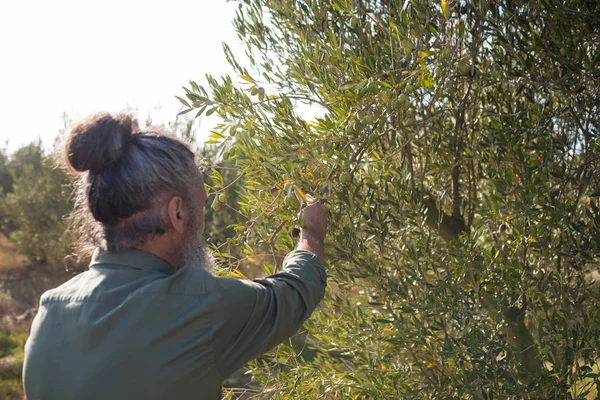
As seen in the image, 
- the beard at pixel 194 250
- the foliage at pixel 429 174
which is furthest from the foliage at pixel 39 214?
the beard at pixel 194 250

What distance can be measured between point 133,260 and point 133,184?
22cm

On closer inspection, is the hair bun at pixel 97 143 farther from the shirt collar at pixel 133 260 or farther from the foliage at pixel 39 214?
the foliage at pixel 39 214

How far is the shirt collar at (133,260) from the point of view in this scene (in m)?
1.79

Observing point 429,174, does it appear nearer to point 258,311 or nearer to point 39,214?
point 258,311

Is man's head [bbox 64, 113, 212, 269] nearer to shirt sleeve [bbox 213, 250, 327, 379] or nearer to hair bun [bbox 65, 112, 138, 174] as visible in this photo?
hair bun [bbox 65, 112, 138, 174]

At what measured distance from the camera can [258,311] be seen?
5.74 ft

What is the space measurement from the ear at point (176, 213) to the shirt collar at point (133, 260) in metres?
0.11

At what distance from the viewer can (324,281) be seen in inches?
77.2

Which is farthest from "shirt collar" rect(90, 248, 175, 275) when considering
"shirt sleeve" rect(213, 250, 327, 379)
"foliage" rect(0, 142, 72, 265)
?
"foliage" rect(0, 142, 72, 265)

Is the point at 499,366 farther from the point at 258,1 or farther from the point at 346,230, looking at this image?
the point at 258,1

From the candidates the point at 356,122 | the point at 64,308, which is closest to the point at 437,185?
the point at 356,122

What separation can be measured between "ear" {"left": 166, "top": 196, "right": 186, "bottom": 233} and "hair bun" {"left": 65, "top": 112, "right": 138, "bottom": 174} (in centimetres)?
20

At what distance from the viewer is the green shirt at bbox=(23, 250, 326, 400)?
5.34 feet

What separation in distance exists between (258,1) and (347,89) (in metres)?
0.86
